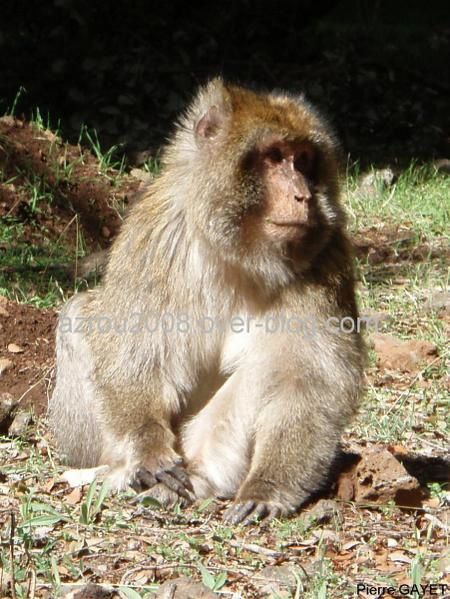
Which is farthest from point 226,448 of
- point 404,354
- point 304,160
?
point 404,354

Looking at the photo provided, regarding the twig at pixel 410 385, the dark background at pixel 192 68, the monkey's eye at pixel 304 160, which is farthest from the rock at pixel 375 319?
the dark background at pixel 192 68

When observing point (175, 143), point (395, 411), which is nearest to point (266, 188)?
point (175, 143)

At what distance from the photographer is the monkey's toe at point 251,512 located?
15.0ft

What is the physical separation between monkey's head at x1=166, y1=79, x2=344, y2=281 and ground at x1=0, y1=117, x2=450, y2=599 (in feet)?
3.23

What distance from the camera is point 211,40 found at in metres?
12.2

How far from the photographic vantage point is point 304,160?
15.8 feet

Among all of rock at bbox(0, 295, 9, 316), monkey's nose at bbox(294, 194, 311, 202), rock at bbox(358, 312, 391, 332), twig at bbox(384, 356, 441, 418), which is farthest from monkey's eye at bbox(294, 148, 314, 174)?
rock at bbox(358, 312, 391, 332)

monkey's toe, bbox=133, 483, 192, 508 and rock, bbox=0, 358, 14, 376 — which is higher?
rock, bbox=0, 358, 14, 376

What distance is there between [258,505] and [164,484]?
0.38m

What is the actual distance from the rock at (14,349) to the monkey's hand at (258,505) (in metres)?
2.08

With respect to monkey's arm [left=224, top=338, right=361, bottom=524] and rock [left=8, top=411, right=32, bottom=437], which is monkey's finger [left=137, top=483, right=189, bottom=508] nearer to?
monkey's arm [left=224, top=338, right=361, bottom=524]

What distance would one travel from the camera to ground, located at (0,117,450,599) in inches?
157

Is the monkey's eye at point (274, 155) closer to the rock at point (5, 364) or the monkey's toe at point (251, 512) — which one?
the monkey's toe at point (251, 512)

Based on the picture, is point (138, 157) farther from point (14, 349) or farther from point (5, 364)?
point (5, 364)
